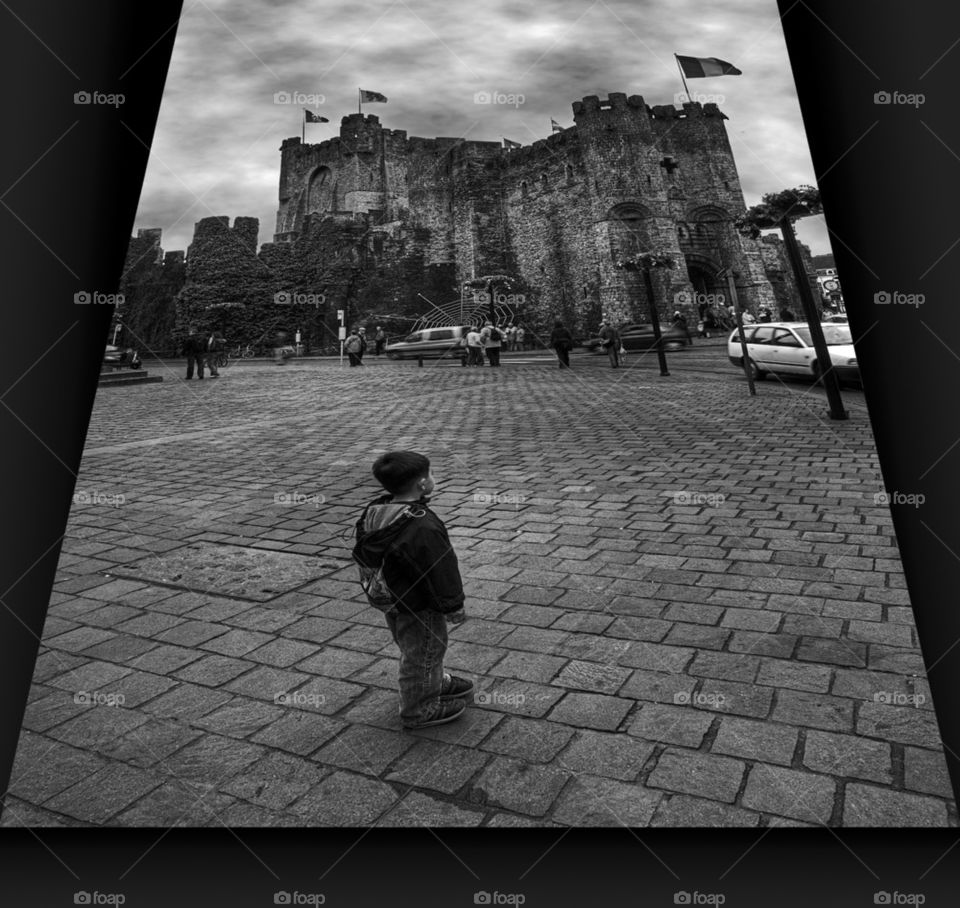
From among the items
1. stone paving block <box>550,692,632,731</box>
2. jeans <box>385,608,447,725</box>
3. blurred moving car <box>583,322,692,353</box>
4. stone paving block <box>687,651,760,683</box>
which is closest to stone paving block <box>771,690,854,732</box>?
stone paving block <box>687,651,760,683</box>

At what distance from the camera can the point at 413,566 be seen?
207 centimetres

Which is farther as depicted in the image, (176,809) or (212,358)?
(212,358)

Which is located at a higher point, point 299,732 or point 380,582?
point 380,582

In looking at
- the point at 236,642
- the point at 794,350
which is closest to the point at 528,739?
the point at 236,642

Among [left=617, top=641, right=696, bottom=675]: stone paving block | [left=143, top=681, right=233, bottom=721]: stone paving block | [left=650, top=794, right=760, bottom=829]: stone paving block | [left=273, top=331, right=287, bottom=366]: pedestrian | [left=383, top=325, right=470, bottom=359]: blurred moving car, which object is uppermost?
[left=273, top=331, right=287, bottom=366]: pedestrian

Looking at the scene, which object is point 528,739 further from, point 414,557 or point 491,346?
point 491,346

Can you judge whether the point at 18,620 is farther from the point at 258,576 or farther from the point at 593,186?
the point at 593,186

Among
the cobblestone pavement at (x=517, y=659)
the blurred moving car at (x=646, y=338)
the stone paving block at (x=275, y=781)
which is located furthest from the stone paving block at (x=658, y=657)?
the blurred moving car at (x=646, y=338)

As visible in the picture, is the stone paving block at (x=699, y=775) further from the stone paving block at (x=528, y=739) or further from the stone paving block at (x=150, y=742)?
the stone paving block at (x=150, y=742)

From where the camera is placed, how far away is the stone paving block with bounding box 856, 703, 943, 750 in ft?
6.81

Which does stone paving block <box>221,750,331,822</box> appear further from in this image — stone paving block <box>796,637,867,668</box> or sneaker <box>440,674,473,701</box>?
stone paving block <box>796,637,867,668</box>

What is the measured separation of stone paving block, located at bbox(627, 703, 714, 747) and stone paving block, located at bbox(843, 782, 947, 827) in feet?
1.48

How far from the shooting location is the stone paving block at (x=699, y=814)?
178 centimetres

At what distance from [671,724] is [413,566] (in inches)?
41.2
